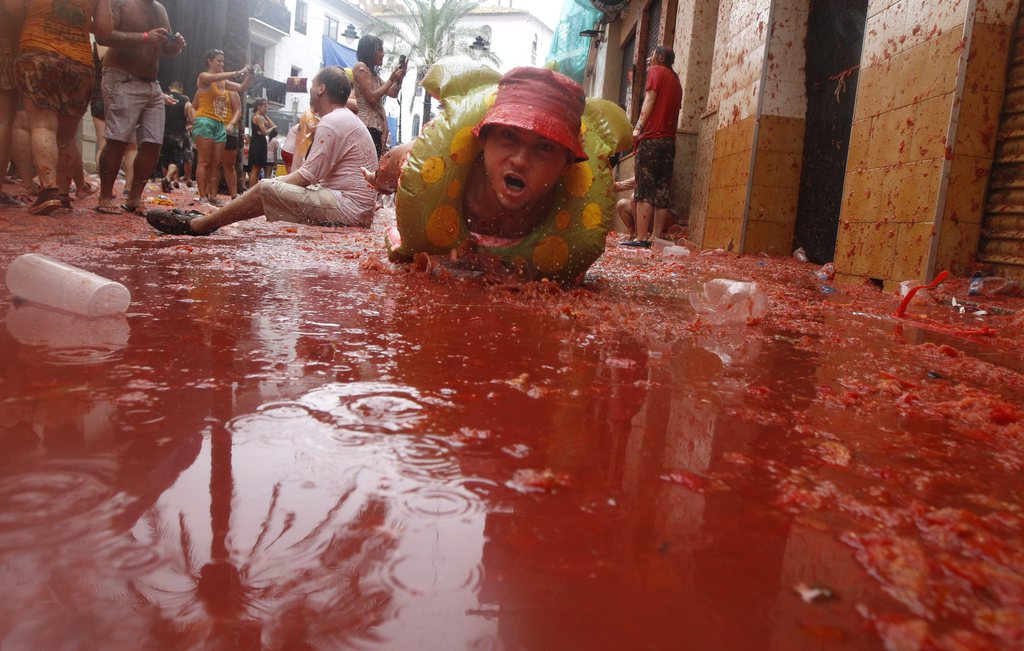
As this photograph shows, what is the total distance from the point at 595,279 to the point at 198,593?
3383 mm

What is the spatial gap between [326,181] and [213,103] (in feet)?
12.2

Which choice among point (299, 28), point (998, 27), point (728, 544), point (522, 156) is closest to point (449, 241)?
point (522, 156)

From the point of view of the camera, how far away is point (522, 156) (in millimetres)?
3016

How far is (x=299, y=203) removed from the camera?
5453mm

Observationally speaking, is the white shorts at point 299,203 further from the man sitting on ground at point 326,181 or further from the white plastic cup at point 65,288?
the white plastic cup at point 65,288

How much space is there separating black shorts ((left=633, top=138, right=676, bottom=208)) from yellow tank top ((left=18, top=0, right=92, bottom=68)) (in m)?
5.41

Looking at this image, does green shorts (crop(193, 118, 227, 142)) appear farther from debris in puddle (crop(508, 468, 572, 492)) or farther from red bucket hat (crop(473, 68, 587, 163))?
debris in puddle (crop(508, 468, 572, 492))

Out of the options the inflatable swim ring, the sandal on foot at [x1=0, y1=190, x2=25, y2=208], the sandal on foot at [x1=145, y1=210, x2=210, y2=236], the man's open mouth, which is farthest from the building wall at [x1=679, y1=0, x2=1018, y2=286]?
the sandal on foot at [x1=0, y1=190, x2=25, y2=208]

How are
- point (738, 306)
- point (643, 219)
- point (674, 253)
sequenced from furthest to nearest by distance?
point (643, 219) → point (674, 253) → point (738, 306)

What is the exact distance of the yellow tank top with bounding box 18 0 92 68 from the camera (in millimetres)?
5012

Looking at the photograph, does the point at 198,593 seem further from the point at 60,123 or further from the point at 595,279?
the point at 60,123

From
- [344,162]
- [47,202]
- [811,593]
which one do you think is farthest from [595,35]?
[811,593]

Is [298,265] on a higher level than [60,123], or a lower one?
lower

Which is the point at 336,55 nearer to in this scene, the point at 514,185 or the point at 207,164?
the point at 207,164
